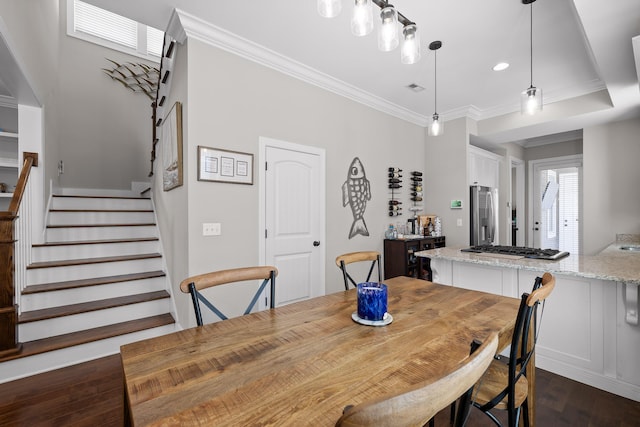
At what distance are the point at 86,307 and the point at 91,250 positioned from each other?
0.84 metres

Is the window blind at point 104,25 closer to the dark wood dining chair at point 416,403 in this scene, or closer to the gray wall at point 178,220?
the gray wall at point 178,220

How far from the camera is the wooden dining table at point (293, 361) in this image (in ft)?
2.25

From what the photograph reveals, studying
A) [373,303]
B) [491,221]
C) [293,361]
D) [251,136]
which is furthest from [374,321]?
[491,221]

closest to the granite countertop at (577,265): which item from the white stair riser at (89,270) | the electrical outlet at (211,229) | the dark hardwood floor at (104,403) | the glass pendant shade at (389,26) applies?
the dark hardwood floor at (104,403)

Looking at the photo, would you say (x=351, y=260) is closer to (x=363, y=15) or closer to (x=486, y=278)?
(x=486, y=278)

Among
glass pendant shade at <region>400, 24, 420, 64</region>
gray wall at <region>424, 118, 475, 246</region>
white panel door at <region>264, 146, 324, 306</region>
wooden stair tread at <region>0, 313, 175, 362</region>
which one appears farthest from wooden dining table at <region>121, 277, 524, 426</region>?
gray wall at <region>424, 118, 475, 246</region>

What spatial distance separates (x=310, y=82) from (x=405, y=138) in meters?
1.89

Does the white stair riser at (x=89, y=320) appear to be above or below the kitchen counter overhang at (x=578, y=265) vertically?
below

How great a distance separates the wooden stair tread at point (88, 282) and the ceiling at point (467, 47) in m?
2.37

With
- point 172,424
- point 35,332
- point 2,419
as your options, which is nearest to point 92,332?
point 35,332

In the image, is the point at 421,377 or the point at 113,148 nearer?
the point at 421,377

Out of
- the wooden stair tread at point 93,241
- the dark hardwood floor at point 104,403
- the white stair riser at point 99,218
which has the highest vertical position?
the white stair riser at point 99,218

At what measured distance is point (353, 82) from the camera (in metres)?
3.57

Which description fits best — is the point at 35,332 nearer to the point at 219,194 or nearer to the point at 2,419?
the point at 2,419
